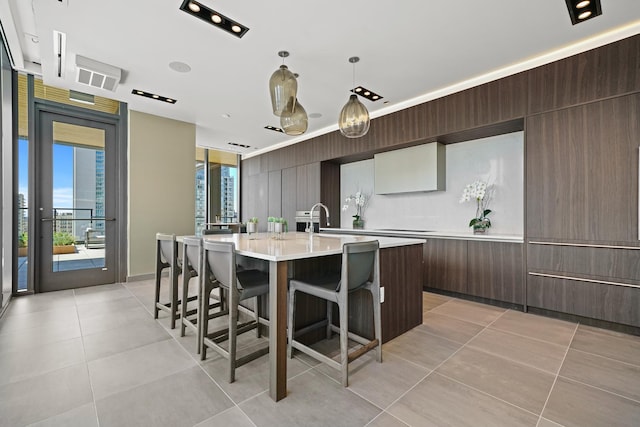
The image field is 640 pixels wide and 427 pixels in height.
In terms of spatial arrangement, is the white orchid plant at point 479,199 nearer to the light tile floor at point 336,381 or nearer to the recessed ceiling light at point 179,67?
the light tile floor at point 336,381

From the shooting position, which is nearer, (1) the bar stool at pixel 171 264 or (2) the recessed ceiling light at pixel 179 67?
(1) the bar stool at pixel 171 264

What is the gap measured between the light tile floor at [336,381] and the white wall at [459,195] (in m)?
1.55

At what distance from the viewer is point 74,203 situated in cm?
418

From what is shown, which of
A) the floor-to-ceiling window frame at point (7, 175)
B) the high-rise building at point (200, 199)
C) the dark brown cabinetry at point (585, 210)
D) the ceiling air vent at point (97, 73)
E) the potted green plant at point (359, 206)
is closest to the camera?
the dark brown cabinetry at point (585, 210)

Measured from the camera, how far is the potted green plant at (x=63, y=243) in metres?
4.04

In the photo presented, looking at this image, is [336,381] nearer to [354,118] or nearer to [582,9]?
[354,118]

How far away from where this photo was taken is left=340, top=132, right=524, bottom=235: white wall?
3.71m

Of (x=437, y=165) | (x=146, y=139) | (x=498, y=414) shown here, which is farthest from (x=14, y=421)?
(x=437, y=165)

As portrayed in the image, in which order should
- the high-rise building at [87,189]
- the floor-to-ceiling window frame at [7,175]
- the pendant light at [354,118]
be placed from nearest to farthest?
the pendant light at [354,118] < the floor-to-ceiling window frame at [7,175] < the high-rise building at [87,189]

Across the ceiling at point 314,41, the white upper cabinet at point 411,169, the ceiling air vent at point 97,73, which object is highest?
the ceiling at point 314,41

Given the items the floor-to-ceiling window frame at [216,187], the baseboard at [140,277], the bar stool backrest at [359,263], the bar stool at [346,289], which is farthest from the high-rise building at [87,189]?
the bar stool backrest at [359,263]

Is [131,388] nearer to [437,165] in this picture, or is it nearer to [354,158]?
[437,165]

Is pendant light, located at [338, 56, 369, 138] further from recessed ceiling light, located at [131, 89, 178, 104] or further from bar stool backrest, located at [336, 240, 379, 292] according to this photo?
recessed ceiling light, located at [131, 89, 178, 104]

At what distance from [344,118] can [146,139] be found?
3.71 m
